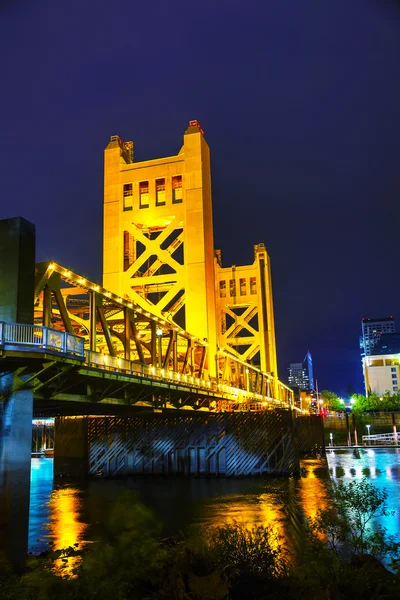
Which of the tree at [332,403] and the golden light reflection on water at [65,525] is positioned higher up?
the tree at [332,403]

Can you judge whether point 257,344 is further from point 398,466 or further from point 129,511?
point 129,511

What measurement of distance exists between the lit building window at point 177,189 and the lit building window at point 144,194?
2.93 m

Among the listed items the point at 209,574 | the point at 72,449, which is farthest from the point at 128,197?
the point at 209,574

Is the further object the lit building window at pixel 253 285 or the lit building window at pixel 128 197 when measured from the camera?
the lit building window at pixel 253 285

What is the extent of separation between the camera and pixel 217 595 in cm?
996

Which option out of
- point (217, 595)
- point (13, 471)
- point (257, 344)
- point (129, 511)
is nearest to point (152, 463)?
point (13, 471)

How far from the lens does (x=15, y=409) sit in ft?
61.1

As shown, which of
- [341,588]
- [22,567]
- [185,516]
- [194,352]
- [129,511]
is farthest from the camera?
[194,352]

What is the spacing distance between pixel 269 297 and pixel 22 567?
75.0 m

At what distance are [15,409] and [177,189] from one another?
43693 mm

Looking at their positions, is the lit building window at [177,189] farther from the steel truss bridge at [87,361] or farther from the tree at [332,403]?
the tree at [332,403]

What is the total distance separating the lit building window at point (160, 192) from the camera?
59.8 meters

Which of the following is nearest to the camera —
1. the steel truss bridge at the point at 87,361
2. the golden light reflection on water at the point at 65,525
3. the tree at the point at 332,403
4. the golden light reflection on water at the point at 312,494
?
the golden light reflection on water at the point at 65,525

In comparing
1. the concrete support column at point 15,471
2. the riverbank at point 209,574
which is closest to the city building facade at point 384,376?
the concrete support column at point 15,471
